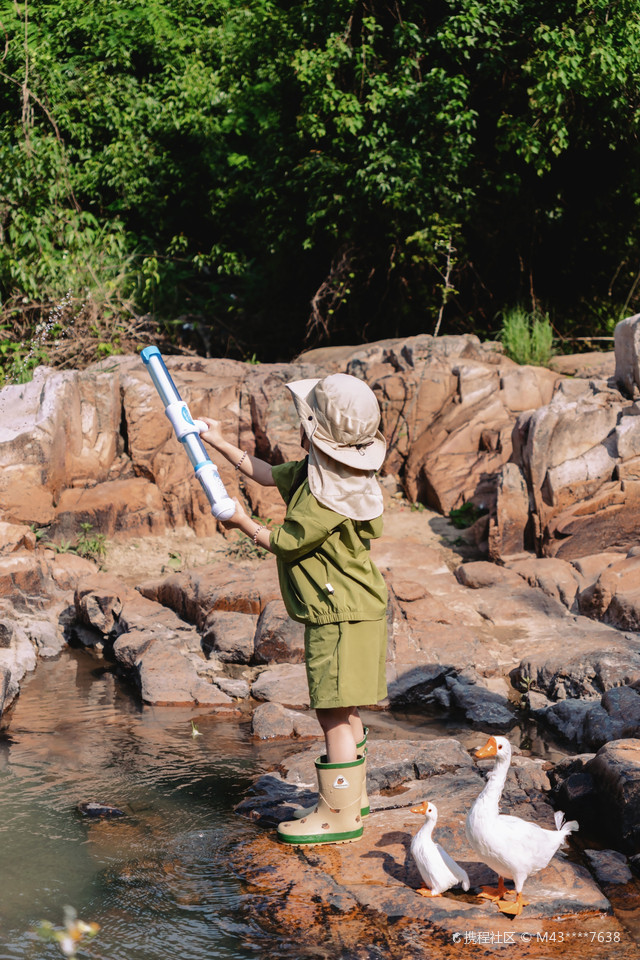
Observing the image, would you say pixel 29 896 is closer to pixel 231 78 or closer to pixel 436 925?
pixel 436 925

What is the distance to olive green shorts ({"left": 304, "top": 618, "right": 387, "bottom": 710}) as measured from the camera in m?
3.22

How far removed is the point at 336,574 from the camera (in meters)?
3.29

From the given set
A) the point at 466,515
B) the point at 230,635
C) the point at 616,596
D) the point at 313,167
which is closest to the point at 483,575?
the point at 616,596

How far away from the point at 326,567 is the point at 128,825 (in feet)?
4.85

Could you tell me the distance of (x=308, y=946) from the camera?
2773 mm

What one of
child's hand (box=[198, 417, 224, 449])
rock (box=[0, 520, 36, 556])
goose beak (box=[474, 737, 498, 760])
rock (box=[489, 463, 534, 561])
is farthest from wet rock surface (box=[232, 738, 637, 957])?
rock (box=[0, 520, 36, 556])

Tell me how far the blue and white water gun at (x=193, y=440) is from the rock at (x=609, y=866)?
1.85 metres

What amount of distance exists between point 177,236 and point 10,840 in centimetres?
1078

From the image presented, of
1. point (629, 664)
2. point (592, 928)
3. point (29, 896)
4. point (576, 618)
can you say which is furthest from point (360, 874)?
point (576, 618)

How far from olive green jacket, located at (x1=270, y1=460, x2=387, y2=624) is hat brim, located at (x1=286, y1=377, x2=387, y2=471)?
0.56 feet

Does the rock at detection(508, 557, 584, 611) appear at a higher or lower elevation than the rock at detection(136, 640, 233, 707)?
higher

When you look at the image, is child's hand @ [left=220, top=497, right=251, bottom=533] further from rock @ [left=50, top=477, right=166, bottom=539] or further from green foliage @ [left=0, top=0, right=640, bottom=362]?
green foliage @ [left=0, top=0, right=640, bottom=362]

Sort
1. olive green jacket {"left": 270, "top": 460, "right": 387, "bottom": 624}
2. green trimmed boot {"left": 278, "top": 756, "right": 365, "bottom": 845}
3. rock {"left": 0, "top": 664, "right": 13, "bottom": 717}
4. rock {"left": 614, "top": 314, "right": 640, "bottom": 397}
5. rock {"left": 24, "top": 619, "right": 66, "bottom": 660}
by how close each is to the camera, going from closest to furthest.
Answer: olive green jacket {"left": 270, "top": 460, "right": 387, "bottom": 624}
green trimmed boot {"left": 278, "top": 756, "right": 365, "bottom": 845}
rock {"left": 0, "top": 664, "right": 13, "bottom": 717}
rock {"left": 24, "top": 619, "right": 66, "bottom": 660}
rock {"left": 614, "top": 314, "right": 640, "bottom": 397}

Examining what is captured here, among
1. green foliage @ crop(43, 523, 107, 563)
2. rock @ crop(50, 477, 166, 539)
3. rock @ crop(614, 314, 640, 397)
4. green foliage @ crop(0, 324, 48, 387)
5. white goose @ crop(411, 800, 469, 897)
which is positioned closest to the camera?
white goose @ crop(411, 800, 469, 897)
